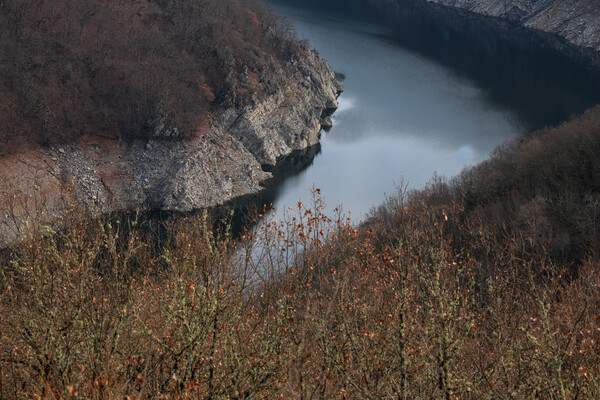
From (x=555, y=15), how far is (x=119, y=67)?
8018 centimetres

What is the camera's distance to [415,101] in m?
72.9

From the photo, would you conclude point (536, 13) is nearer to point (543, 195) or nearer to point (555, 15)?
point (555, 15)

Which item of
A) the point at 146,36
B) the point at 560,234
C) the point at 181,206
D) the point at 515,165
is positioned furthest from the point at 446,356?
the point at 146,36

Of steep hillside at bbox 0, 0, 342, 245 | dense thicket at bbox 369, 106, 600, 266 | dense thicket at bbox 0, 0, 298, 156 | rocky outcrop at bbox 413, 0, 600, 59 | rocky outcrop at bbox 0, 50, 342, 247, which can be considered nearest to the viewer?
dense thicket at bbox 369, 106, 600, 266

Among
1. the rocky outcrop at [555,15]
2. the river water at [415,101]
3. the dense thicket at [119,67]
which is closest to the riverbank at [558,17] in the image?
the rocky outcrop at [555,15]

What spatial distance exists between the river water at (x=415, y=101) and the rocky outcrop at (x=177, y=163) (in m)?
2.76

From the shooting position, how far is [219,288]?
10305 millimetres

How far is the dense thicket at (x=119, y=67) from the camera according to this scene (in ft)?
178

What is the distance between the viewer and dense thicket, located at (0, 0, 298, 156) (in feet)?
178

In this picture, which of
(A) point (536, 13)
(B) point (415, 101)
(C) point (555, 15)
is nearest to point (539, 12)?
(A) point (536, 13)

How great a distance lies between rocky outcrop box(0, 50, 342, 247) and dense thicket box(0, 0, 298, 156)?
1.54 m

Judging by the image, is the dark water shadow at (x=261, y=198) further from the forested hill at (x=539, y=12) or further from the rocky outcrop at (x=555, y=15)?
the rocky outcrop at (x=555, y=15)

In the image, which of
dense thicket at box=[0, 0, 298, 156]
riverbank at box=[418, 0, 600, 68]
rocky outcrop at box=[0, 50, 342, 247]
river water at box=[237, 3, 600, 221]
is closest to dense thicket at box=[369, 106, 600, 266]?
river water at box=[237, 3, 600, 221]

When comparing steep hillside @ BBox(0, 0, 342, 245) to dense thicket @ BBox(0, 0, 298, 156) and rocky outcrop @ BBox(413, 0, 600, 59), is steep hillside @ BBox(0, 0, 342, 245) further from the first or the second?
rocky outcrop @ BBox(413, 0, 600, 59)
